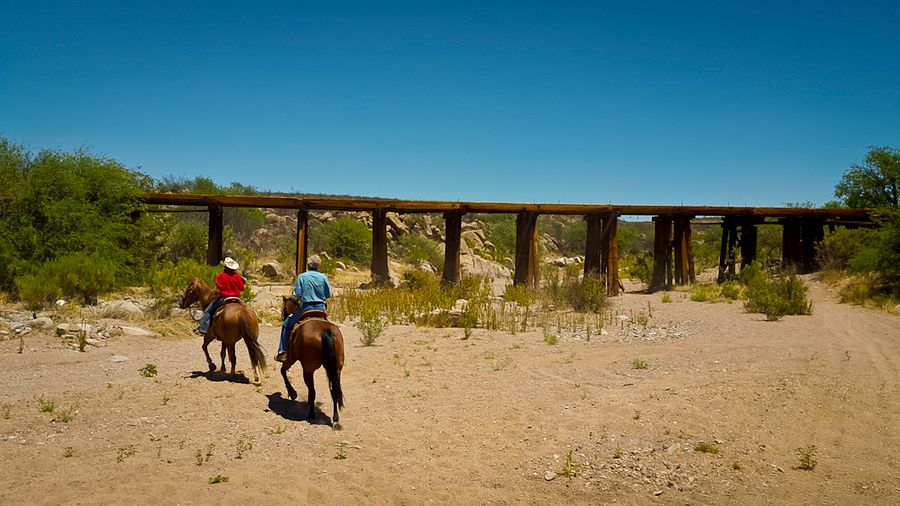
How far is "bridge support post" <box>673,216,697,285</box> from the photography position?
80.9 feet

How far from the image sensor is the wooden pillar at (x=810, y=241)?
27.0m

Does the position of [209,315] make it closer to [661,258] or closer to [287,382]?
[287,382]

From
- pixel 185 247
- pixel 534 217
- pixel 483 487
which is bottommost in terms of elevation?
pixel 483 487

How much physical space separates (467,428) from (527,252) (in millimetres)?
15140

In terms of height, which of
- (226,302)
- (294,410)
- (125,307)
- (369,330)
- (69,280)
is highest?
(226,302)

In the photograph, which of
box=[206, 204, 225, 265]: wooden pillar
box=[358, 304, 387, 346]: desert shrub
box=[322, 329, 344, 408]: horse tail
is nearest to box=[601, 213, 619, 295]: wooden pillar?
box=[358, 304, 387, 346]: desert shrub

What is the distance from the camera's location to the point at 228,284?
9.95m

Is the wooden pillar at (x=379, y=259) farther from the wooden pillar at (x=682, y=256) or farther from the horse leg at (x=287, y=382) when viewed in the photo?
the horse leg at (x=287, y=382)

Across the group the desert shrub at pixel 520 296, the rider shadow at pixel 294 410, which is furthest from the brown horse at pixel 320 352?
the desert shrub at pixel 520 296

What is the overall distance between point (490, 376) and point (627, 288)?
18.4m

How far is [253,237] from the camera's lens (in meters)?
42.5

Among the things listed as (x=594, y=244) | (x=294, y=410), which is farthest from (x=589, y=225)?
(x=294, y=410)

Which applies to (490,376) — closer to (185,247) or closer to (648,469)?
(648,469)

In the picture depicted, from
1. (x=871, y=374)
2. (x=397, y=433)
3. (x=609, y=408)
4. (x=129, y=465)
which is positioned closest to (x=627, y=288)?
(x=871, y=374)
